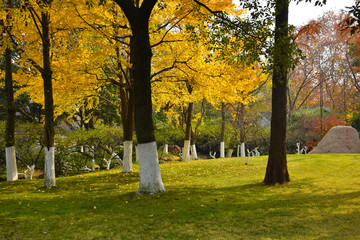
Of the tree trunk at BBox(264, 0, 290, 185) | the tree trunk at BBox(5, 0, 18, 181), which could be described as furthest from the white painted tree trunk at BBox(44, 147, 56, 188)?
the tree trunk at BBox(264, 0, 290, 185)

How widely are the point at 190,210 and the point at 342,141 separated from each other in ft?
55.4

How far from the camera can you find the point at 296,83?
1428 inches

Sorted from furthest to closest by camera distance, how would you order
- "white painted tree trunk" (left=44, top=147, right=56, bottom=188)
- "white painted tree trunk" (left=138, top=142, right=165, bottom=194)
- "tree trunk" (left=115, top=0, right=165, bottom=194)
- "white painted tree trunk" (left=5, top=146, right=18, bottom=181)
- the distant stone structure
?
the distant stone structure, "white painted tree trunk" (left=5, top=146, right=18, bottom=181), "white painted tree trunk" (left=44, top=147, right=56, bottom=188), "white painted tree trunk" (left=138, top=142, right=165, bottom=194), "tree trunk" (left=115, top=0, right=165, bottom=194)

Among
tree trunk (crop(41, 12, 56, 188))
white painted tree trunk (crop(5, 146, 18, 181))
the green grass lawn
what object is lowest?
the green grass lawn

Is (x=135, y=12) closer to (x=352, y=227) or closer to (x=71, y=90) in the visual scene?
(x=71, y=90)

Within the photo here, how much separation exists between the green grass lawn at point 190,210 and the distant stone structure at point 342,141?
389 inches

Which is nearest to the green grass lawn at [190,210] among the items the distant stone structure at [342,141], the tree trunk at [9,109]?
the tree trunk at [9,109]

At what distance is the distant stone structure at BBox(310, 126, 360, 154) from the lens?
64.6ft

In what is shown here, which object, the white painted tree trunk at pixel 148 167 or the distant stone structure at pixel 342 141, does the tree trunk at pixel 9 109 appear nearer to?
the white painted tree trunk at pixel 148 167

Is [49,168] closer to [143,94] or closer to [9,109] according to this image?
[9,109]

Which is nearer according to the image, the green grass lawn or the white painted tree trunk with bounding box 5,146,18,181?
the green grass lawn

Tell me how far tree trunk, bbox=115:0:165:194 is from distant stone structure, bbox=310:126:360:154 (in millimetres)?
16091

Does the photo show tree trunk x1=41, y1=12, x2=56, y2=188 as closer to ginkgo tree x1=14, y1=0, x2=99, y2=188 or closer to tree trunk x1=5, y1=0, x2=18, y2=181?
ginkgo tree x1=14, y1=0, x2=99, y2=188

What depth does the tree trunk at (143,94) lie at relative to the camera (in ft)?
26.4
